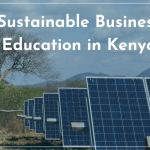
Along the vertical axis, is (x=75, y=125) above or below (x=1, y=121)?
below

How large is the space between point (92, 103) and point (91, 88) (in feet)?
2.04

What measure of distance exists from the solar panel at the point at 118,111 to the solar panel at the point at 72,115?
212cm

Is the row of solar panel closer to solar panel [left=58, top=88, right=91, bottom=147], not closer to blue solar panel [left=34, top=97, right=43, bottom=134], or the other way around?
solar panel [left=58, top=88, right=91, bottom=147]

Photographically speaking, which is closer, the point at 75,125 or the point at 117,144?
the point at 117,144

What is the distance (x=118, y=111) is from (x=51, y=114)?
8.42m

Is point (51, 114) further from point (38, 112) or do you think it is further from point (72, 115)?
point (72, 115)

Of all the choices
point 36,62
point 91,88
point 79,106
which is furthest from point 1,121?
point 91,88

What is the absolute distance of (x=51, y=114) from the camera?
1638cm

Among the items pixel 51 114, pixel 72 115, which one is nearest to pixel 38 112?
pixel 51 114

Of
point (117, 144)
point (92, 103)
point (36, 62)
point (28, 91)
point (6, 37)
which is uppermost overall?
point (6, 37)

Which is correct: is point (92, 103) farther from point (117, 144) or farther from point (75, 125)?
point (117, 144)

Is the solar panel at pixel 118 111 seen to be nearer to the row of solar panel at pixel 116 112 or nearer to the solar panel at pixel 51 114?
the row of solar panel at pixel 116 112

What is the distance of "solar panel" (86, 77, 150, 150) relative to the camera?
7.94m

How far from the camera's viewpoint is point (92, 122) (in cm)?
819
